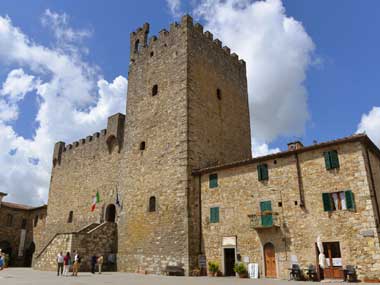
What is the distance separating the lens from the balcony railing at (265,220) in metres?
16.1

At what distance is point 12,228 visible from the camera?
3634cm

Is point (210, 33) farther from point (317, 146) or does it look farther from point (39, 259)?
point (39, 259)

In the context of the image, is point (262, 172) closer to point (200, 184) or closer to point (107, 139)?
point (200, 184)

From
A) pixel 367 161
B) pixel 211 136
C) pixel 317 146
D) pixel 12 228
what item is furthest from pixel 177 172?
pixel 12 228

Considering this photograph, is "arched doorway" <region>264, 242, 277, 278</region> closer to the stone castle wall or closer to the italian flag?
the stone castle wall

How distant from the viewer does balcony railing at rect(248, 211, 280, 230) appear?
52.7 feet

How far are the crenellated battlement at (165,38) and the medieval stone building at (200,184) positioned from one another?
0.11 metres

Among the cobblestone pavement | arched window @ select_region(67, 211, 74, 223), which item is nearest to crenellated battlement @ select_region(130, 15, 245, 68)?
arched window @ select_region(67, 211, 74, 223)

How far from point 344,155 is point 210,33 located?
14527 mm

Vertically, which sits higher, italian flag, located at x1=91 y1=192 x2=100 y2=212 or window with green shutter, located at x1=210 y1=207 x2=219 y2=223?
italian flag, located at x1=91 y1=192 x2=100 y2=212

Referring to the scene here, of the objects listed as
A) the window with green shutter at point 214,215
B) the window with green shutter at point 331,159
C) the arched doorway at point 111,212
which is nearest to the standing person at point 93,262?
the arched doorway at point 111,212

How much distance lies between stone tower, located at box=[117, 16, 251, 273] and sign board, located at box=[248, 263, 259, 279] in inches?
121

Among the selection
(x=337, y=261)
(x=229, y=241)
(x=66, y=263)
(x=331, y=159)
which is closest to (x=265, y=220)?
(x=229, y=241)

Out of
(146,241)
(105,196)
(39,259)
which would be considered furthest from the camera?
(105,196)
